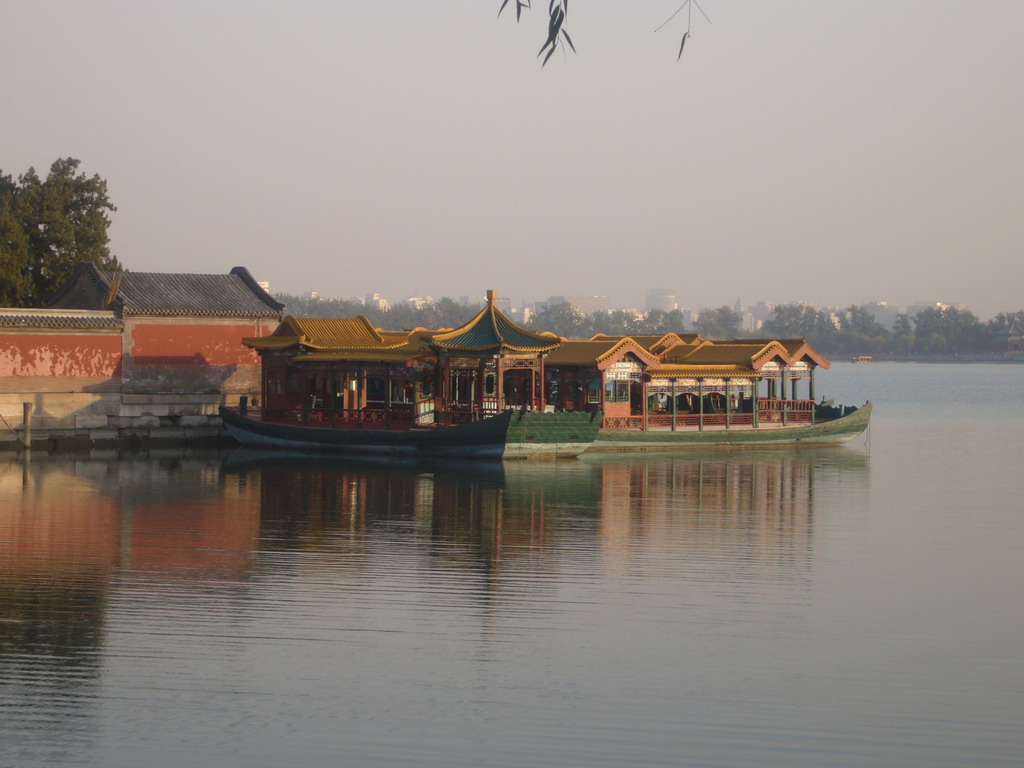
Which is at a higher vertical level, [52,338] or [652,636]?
[52,338]

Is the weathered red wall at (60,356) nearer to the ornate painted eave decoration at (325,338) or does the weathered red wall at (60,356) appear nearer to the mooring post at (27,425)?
the mooring post at (27,425)

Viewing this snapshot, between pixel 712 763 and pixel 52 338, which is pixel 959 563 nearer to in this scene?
pixel 712 763

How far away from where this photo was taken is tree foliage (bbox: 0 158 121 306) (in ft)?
145

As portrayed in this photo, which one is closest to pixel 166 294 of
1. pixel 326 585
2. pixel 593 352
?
pixel 593 352

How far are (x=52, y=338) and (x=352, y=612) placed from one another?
23.4m

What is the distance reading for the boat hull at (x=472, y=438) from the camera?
32719 mm

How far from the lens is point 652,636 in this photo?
Result: 14188 millimetres

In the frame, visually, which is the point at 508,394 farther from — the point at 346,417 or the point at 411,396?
the point at 346,417

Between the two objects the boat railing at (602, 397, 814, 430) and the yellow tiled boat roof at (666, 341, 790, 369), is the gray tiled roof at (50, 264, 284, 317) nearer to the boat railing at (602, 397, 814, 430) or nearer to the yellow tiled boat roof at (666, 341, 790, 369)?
the boat railing at (602, 397, 814, 430)

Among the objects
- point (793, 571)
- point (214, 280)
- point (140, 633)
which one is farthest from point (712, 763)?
point (214, 280)

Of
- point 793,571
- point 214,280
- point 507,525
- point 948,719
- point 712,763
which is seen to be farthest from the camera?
point 214,280

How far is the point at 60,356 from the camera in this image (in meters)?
35.7

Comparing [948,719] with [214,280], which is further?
[214,280]

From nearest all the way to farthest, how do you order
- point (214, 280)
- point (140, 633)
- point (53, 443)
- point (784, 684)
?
point (784, 684) < point (140, 633) < point (53, 443) < point (214, 280)
